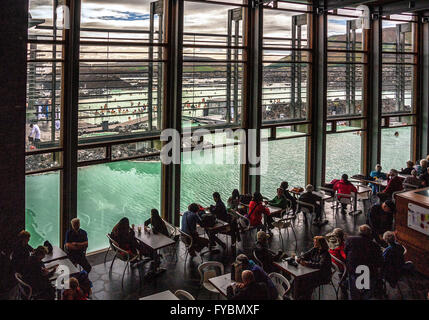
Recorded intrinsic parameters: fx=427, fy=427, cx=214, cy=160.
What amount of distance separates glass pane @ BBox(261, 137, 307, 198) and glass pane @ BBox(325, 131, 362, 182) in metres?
0.92

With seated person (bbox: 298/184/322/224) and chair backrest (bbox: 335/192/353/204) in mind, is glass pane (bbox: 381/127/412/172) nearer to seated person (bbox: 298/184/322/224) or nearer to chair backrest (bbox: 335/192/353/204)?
chair backrest (bbox: 335/192/353/204)

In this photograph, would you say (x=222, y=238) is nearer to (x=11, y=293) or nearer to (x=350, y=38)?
(x=11, y=293)

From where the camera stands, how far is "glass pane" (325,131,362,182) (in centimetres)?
1352

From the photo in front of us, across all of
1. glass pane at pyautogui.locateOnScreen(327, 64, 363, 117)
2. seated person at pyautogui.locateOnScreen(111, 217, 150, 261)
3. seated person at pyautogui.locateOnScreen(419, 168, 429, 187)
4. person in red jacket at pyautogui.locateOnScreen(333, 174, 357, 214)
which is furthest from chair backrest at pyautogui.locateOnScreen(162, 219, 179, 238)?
glass pane at pyautogui.locateOnScreen(327, 64, 363, 117)

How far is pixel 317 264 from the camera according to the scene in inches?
256

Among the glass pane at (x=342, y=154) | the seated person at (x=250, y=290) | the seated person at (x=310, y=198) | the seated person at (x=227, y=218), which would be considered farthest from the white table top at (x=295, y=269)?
the glass pane at (x=342, y=154)

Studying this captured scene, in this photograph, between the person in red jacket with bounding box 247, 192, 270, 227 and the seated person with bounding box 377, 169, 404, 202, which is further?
the seated person with bounding box 377, 169, 404, 202

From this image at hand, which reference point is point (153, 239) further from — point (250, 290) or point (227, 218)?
point (250, 290)

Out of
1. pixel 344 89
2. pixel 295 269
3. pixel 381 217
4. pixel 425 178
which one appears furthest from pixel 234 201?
pixel 344 89

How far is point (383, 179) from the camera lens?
12.7m

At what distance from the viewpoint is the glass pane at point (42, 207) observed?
316 inches

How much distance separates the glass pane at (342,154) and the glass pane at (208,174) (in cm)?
358

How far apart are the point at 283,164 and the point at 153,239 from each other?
5740mm

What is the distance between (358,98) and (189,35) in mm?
6872
